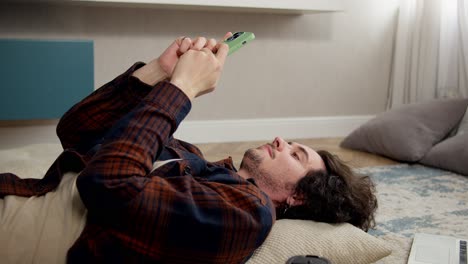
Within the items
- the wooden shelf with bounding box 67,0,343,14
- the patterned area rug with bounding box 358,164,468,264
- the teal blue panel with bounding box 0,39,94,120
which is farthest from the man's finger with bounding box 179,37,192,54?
the teal blue panel with bounding box 0,39,94,120

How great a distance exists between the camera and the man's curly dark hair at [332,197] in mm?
1473

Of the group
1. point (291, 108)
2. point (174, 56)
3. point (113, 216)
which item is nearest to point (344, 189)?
point (174, 56)

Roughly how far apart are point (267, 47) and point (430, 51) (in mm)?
952

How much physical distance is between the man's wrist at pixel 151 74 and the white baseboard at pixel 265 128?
1.96 m

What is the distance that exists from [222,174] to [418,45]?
106 inches

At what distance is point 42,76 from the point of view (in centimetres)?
284

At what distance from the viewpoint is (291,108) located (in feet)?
12.2

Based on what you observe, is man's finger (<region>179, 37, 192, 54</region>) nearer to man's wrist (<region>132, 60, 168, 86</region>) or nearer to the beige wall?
man's wrist (<region>132, 60, 168, 86</region>)

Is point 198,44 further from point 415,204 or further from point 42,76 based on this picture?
point 42,76

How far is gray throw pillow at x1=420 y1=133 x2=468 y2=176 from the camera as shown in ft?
9.21

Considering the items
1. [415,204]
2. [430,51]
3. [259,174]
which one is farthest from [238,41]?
[430,51]

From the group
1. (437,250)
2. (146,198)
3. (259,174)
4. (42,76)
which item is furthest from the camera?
(42,76)

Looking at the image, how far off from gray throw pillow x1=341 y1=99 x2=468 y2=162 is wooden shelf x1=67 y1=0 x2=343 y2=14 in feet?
2.17

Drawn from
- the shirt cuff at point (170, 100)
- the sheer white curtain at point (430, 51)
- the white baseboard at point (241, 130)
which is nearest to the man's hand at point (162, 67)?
the shirt cuff at point (170, 100)
